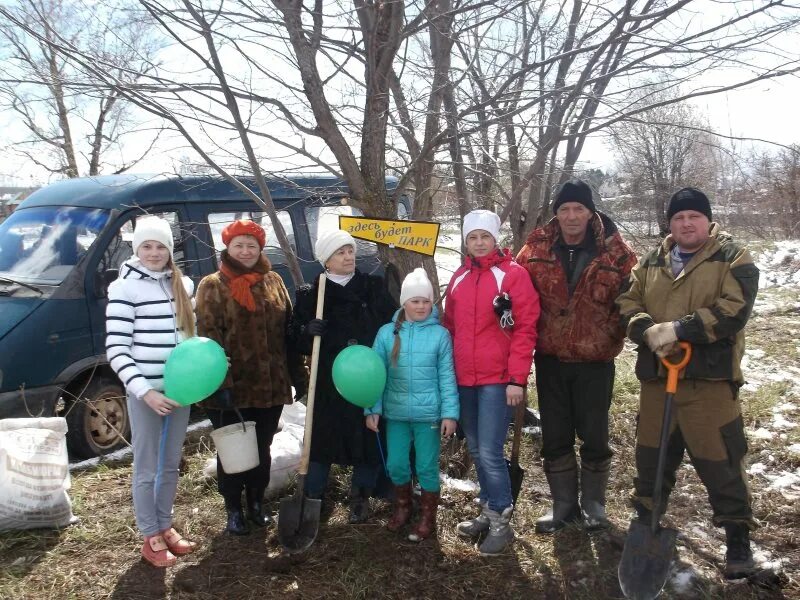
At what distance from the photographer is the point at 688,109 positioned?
17.1ft

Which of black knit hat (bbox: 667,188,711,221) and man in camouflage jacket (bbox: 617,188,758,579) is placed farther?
black knit hat (bbox: 667,188,711,221)

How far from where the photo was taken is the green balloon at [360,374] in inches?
118

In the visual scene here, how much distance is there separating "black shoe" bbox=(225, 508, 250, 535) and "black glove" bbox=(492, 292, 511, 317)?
1819 millimetres

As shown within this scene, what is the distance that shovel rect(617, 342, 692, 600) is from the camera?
2.64 meters

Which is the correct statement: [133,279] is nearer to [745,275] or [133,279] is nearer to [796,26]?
[745,275]

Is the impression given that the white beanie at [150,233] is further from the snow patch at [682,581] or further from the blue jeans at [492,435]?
the snow patch at [682,581]

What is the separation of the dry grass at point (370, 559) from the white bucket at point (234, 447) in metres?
0.48

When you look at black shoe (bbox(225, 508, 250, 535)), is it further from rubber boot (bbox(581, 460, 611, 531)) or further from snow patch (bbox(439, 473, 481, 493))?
rubber boot (bbox(581, 460, 611, 531))

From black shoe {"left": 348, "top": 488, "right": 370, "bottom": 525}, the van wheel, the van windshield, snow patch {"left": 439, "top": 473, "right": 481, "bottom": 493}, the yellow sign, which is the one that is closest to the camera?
black shoe {"left": 348, "top": 488, "right": 370, "bottom": 525}

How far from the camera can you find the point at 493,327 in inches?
122

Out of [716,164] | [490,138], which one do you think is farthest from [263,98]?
[716,164]

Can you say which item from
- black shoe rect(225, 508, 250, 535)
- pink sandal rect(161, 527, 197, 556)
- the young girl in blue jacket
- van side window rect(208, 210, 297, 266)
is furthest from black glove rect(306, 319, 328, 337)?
van side window rect(208, 210, 297, 266)

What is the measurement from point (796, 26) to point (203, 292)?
3171 millimetres

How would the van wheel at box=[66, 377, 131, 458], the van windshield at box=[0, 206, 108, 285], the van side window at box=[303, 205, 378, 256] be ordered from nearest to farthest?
the van wheel at box=[66, 377, 131, 458] < the van windshield at box=[0, 206, 108, 285] < the van side window at box=[303, 205, 378, 256]
